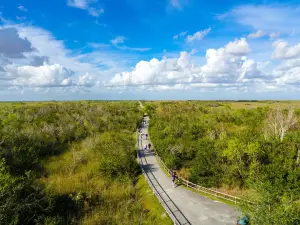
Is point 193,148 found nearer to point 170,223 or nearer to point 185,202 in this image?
point 185,202

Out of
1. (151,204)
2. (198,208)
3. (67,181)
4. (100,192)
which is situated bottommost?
(100,192)

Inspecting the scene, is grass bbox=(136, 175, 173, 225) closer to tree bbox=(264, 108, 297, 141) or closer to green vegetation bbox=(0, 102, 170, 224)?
green vegetation bbox=(0, 102, 170, 224)

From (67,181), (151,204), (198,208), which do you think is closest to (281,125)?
(198,208)

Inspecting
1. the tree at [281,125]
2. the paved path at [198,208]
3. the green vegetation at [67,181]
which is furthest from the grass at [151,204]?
the tree at [281,125]

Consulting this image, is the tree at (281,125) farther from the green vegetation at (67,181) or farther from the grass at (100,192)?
the green vegetation at (67,181)

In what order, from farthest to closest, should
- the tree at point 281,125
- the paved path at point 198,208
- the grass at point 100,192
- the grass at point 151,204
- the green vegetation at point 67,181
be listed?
1. the tree at point 281,125
2. the grass at point 100,192
3. the grass at point 151,204
4. the paved path at point 198,208
5. the green vegetation at point 67,181

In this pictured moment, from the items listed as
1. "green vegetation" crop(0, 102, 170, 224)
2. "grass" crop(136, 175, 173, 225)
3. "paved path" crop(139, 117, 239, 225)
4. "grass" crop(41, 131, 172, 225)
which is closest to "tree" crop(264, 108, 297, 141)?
"paved path" crop(139, 117, 239, 225)

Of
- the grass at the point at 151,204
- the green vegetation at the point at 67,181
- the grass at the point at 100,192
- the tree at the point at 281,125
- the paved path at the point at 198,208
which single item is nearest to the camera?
the green vegetation at the point at 67,181

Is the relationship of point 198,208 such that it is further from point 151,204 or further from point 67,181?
point 67,181

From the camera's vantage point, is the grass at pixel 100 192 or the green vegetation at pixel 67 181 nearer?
the green vegetation at pixel 67 181
